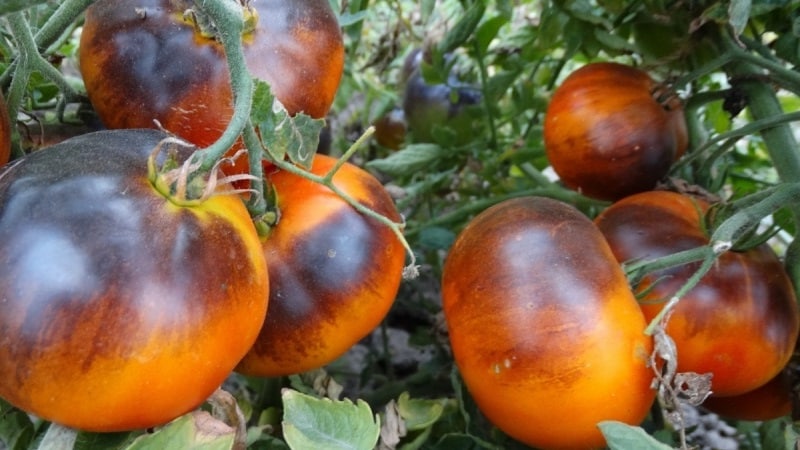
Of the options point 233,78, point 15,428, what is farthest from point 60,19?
point 15,428

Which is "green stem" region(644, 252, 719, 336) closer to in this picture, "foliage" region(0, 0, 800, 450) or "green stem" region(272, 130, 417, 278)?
"foliage" region(0, 0, 800, 450)

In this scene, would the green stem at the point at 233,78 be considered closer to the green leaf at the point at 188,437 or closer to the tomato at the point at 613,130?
the green leaf at the point at 188,437

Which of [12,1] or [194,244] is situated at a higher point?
[12,1]

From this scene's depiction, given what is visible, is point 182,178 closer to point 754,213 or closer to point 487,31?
point 754,213

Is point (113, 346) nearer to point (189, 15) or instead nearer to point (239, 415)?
point (239, 415)

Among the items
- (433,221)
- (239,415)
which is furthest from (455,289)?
(433,221)

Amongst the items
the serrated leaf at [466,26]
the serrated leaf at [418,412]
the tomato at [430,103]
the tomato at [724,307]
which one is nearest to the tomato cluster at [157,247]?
the serrated leaf at [418,412]
